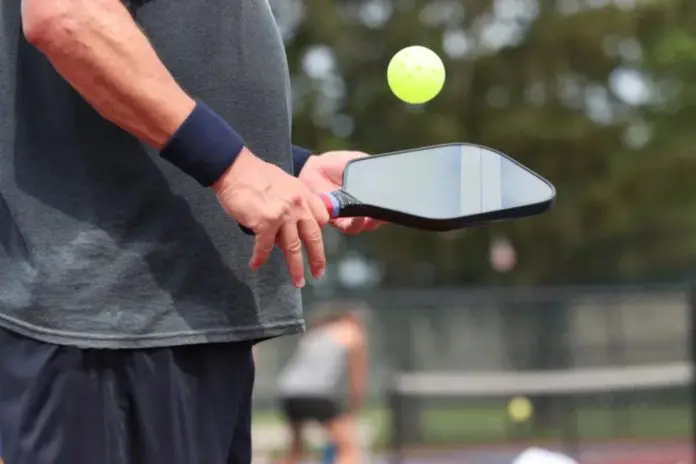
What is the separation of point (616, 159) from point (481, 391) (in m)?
9.39

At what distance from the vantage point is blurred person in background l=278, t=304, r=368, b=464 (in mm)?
7602

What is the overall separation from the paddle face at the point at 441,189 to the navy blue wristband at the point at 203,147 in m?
0.18

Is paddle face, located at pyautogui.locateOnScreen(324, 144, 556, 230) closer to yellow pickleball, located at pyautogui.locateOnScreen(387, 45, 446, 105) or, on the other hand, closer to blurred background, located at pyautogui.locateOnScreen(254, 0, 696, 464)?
yellow pickleball, located at pyautogui.locateOnScreen(387, 45, 446, 105)

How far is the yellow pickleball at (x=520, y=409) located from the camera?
898 cm

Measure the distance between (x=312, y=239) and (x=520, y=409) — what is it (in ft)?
27.3

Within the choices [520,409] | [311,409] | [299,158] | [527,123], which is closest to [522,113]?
[527,123]

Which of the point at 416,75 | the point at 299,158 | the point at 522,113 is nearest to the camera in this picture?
the point at 416,75

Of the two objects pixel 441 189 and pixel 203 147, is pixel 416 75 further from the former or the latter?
pixel 203 147

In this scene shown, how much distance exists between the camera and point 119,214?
1350 mm

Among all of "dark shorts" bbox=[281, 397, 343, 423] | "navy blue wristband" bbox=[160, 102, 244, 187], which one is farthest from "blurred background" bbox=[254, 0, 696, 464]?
"navy blue wristband" bbox=[160, 102, 244, 187]

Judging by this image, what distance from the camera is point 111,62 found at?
48.4 inches

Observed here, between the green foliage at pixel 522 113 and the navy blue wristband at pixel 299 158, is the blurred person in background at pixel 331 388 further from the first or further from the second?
the green foliage at pixel 522 113

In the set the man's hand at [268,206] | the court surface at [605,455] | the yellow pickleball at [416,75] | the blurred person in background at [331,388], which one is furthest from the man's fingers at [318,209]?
the court surface at [605,455]

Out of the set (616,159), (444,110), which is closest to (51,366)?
(444,110)
